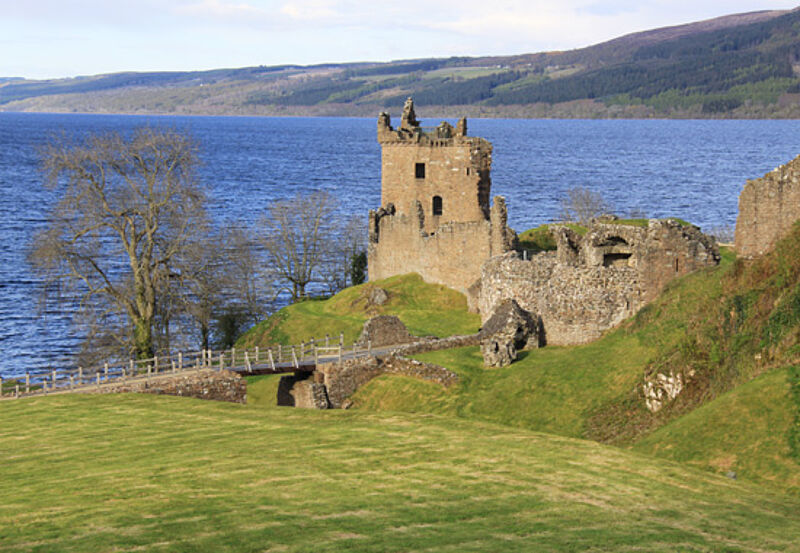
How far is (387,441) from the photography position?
25.6 meters

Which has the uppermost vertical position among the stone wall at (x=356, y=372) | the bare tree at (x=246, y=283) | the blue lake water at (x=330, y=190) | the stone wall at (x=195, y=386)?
the stone wall at (x=195, y=386)

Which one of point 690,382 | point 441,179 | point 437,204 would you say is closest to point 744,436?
point 690,382

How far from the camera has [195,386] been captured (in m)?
36.6

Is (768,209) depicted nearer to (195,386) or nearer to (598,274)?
(598,274)

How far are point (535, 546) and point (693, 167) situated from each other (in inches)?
7010

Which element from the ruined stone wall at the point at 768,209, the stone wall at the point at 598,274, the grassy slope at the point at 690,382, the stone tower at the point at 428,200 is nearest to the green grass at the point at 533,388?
the grassy slope at the point at 690,382

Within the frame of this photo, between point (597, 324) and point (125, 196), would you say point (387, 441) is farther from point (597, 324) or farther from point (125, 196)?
point (125, 196)

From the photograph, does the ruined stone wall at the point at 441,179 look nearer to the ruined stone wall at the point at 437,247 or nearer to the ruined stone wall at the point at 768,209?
the ruined stone wall at the point at 437,247

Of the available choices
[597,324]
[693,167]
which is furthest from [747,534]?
[693,167]

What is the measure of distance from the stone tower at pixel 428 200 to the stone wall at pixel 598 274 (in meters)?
10.2

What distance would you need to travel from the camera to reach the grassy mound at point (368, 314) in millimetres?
49156

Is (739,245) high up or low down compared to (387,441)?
up

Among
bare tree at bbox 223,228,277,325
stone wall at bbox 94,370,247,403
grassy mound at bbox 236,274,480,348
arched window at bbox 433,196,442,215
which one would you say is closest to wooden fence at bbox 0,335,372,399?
stone wall at bbox 94,370,247,403

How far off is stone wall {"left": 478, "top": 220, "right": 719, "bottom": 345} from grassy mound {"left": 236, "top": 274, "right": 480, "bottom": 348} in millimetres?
5432
